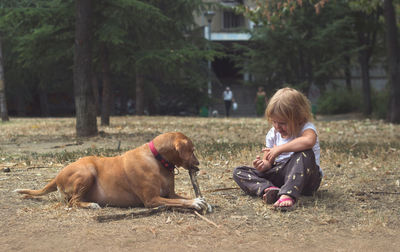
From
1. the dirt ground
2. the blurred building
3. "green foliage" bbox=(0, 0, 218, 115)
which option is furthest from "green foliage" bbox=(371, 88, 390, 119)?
the dirt ground

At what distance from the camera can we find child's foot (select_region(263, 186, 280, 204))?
4.16 m

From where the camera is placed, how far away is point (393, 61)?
1555 cm

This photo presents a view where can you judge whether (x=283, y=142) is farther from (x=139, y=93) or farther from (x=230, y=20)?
(x=230, y=20)

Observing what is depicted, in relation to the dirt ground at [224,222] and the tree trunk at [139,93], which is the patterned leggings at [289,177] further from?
the tree trunk at [139,93]

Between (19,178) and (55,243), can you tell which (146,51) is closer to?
(19,178)

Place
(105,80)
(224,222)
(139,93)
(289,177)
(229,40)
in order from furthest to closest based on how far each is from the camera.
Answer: (229,40), (139,93), (105,80), (289,177), (224,222)

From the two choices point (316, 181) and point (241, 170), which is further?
point (241, 170)

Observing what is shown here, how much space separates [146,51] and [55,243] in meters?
11.7

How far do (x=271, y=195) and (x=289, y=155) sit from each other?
0.50 m

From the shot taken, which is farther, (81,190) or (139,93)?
(139,93)

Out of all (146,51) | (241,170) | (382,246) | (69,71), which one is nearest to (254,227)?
(382,246)

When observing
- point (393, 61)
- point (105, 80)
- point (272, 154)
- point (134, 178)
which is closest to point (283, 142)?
point (272, 154)

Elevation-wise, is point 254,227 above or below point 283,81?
below

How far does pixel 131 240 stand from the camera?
3.14 metres
